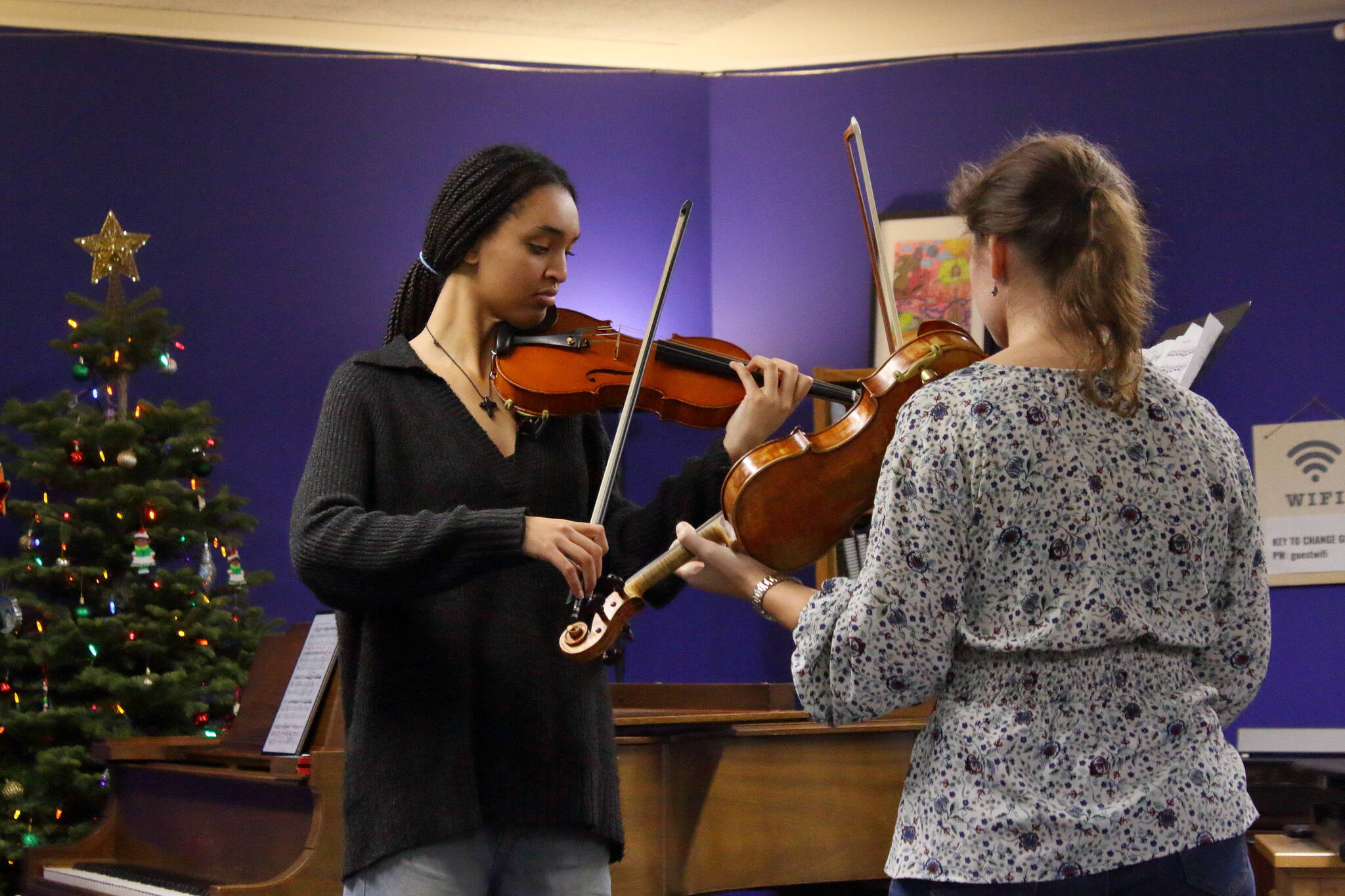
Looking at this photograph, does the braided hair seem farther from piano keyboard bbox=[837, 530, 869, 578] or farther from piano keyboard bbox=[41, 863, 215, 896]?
piano keyboard bbox=[837, 530, 869, 578]

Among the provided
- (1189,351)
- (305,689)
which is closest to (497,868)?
(305,689)

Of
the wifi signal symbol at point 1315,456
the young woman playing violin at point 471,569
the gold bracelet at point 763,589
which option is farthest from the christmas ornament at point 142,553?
the wifi signal symbol at point 1315,456

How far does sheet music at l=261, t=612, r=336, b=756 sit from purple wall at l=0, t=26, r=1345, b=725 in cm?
182

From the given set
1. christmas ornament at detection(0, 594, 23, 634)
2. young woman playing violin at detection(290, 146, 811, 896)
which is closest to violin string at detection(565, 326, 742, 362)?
young woman playing violin at detection(290, 146, 811, 896)

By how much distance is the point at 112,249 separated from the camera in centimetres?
435

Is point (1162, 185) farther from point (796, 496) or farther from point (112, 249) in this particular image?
point (112, 249)

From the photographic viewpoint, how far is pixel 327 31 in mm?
4676

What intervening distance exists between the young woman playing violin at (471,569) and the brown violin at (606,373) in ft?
0.12

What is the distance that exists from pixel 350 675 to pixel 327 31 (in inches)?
141

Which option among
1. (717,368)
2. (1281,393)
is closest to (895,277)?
(1281,393)

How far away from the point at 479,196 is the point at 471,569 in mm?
560

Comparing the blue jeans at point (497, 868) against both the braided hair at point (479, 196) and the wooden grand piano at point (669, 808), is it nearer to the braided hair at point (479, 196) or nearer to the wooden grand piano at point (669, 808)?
the braided hair at point (479, 196)

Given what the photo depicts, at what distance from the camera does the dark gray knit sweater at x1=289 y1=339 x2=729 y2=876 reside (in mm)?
1531

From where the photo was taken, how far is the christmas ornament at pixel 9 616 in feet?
12.7
